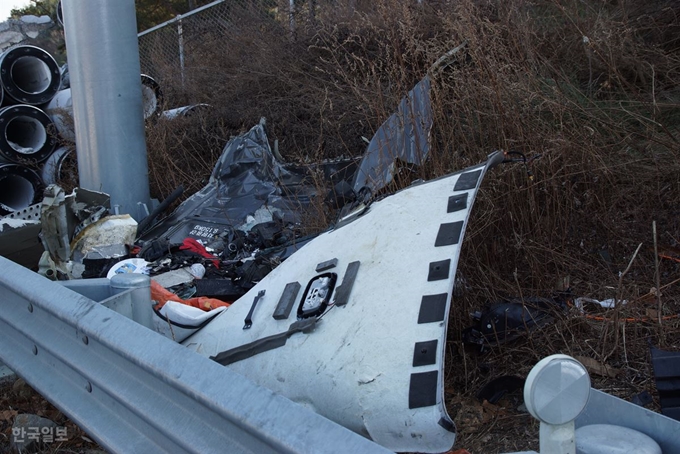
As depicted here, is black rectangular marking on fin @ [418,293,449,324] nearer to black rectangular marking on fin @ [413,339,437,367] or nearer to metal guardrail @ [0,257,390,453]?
black rectangular marking on fin @ [413,339,437,367]

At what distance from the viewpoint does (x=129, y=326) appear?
6.82 feet

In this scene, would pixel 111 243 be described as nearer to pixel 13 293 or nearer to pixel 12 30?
pixel 13 293

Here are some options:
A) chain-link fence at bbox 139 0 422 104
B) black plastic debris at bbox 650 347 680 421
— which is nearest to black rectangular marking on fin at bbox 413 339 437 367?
black plastic debris at bbox 650 347 680 421

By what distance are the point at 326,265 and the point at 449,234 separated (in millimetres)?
611

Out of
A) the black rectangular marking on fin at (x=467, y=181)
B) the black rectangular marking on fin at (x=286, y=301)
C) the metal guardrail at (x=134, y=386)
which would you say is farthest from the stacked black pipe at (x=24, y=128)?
the black rectangular marking on fin at (x=467, y=181)

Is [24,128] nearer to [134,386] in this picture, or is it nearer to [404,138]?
[404,138]

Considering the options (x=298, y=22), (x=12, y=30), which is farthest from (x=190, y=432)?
(x=12, y=30)

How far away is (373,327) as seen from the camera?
2.38m

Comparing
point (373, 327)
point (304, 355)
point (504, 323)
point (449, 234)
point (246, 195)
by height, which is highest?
point (449, 234)

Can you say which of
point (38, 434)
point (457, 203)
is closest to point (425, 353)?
point (457, 203)

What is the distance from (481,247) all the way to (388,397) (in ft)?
6.10

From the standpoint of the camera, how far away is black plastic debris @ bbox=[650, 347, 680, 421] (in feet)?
8.15

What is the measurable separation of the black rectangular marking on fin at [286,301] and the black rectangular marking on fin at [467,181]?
787 millimetres

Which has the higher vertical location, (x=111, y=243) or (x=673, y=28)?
(x=673, y=28)
